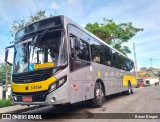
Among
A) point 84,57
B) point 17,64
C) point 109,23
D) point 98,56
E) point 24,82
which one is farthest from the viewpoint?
point 109,23

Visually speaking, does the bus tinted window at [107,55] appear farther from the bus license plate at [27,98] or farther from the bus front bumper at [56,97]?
the bus license plate at [27,98]

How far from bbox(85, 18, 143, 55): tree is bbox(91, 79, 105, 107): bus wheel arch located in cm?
2157

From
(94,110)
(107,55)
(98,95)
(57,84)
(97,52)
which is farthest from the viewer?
(107,55)

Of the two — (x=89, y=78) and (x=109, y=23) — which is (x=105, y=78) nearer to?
(x=89, y=78)

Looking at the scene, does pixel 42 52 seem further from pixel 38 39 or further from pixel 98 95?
pixel 98 95

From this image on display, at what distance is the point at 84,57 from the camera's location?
28.2 feet

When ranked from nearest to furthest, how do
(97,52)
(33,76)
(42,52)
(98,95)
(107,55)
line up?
(33,76) < (42,52) < (98,95) < (97,52) < (107,55)

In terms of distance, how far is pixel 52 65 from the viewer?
692cm

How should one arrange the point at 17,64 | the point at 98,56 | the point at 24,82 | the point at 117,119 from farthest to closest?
1. the point at 98,56
2. the point at 17,64
3. the point at 24,82
4. the point at 117,119

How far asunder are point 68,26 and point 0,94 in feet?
98.1

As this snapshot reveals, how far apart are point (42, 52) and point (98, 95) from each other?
11.7ft

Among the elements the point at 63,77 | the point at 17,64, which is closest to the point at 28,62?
the point at 17,64

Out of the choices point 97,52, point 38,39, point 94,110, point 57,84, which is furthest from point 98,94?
point 38,39

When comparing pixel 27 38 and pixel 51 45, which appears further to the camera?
pixel 27 38
